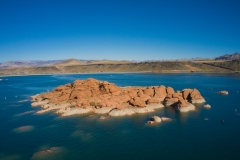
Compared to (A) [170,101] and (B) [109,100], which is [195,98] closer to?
(A) [170,101]

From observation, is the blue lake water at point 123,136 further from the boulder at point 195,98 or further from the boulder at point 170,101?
the boulder at point 195,98

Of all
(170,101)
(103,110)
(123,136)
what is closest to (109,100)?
(103,110)

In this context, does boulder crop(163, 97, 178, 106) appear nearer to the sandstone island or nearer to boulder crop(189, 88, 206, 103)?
the sandstone island

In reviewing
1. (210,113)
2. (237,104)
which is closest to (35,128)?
(210,113)

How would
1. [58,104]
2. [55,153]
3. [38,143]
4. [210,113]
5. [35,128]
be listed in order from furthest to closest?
[58,104] < [210,113] < [35,128] < [38,143] < [55,153]

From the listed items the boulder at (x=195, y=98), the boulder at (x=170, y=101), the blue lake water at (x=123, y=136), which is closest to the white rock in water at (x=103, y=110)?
the blue lake water at (x=123, y=136)

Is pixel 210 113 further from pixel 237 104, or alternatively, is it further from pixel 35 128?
pixel 35 128

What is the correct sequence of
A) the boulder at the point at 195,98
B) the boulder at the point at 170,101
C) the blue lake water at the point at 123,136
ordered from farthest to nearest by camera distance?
the boulder at the point at 195,98 < the boulder at the point at 170,101 < the blue lake water at the point at 123,136

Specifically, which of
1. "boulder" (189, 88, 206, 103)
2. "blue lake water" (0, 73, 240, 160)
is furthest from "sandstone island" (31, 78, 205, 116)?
"blue lake water" (0, 73, 240, 160)
